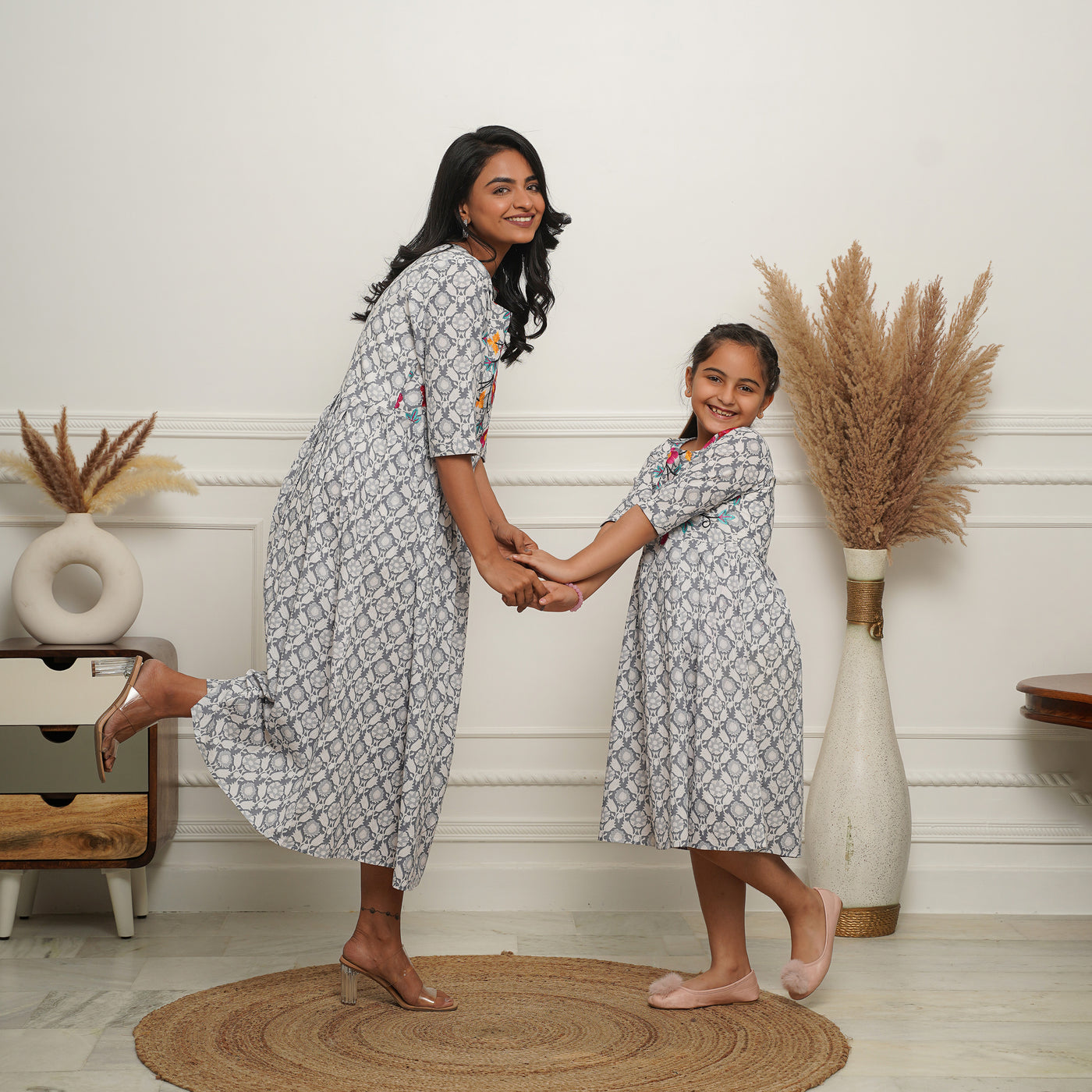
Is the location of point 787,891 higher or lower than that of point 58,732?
lower

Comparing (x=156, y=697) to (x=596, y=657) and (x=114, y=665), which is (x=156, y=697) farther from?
(x=596, y=657)

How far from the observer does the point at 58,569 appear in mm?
2369

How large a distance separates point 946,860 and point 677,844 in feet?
3.57

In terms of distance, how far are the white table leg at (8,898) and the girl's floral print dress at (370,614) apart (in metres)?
0.80

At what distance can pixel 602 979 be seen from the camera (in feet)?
6.85

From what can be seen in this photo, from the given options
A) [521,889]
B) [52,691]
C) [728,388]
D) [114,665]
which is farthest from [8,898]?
[728,388]

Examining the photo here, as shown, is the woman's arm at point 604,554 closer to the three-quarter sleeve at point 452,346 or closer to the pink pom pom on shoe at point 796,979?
the three-quarter sleeve at point 452,346

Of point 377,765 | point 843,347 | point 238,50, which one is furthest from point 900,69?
point 377,765

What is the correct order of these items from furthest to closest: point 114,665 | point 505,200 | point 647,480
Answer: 1. point 114,665
2. point 647,480
3. point 505,200

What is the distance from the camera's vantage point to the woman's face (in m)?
1.89

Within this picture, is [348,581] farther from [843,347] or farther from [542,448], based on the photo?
[843,347]

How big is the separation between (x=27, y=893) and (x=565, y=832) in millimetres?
1164

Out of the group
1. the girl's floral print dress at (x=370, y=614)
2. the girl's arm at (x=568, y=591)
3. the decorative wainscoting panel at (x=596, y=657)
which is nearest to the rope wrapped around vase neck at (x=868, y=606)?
the decorative wainscoting panel at (x=596, y=657)

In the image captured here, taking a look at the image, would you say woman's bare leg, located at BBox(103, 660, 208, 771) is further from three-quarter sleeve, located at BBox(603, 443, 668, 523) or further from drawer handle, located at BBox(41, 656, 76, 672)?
three-quarter sleeve, located at BBox(603, 443, 668, 523)
